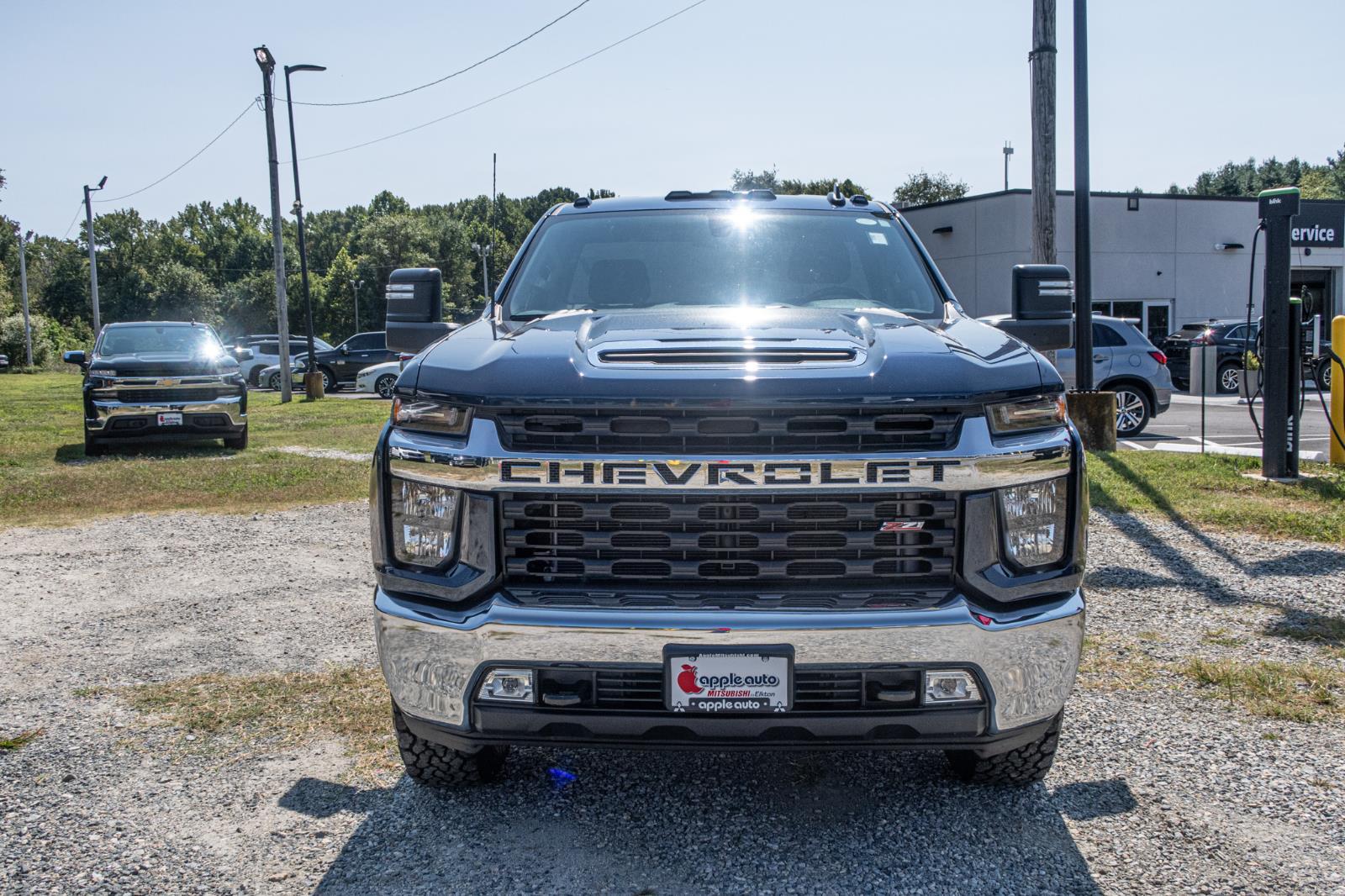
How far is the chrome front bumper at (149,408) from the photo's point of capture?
13.1 metres

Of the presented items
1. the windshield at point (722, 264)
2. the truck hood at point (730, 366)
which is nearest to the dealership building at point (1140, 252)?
the windshield at point (722, 264)

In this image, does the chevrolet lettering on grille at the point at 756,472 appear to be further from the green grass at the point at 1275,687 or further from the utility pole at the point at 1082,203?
the utility pole at the point at 1082,203

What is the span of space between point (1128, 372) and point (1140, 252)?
19.8 meters

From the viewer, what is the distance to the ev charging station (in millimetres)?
9258

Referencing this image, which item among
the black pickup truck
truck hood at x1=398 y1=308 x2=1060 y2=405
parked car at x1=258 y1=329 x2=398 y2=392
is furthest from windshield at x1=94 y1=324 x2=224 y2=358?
parked car at x1=258 y1=329 x2=398 y2=392

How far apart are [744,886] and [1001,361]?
1539 millimetres

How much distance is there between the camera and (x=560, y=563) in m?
2.94

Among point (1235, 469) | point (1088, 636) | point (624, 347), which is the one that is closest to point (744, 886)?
point (624, 347)

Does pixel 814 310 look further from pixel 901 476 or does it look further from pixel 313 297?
pixel 313 297

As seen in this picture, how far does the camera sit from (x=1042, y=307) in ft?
13.8

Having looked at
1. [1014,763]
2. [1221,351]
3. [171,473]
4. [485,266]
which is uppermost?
[485,266]

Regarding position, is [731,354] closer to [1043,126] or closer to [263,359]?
[1043,126]

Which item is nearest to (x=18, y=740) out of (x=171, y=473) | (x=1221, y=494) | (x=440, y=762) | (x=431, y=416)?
(x=440, y=762)

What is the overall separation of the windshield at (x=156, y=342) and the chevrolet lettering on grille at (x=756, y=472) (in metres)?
12.1
